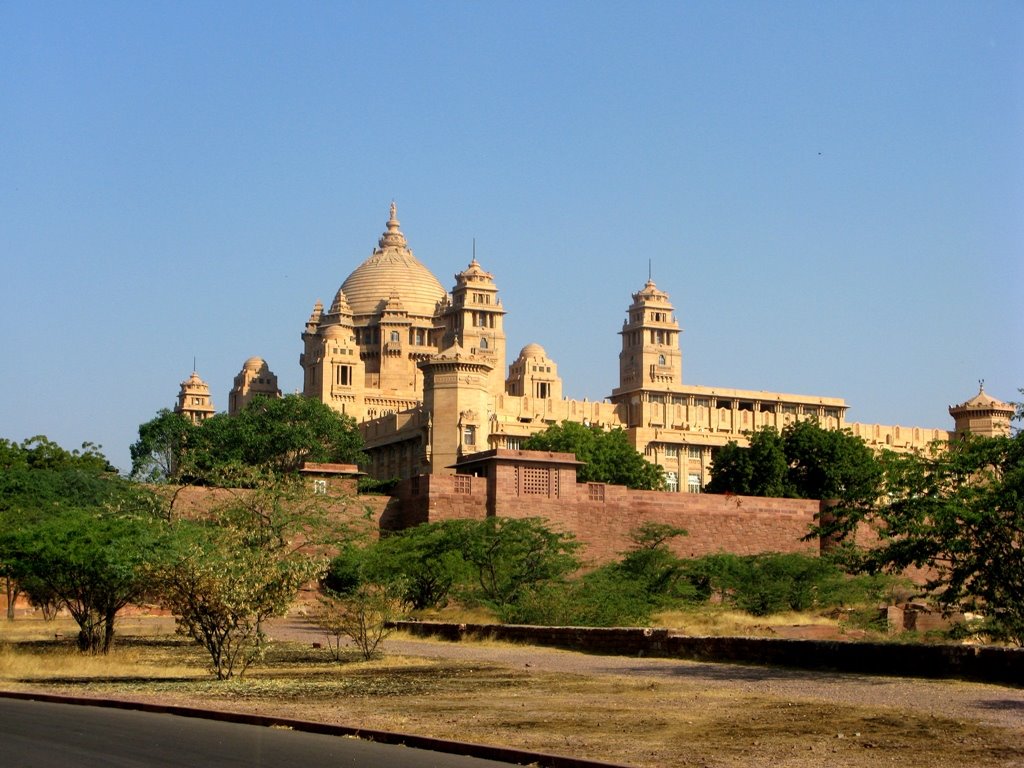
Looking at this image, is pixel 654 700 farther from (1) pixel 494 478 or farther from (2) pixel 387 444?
(2) pixel 387 444

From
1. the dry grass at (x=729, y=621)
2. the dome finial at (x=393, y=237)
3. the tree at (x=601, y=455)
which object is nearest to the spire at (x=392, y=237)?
the dome finial at (x=393, y=237)

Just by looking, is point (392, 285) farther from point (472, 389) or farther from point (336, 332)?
point (472, 389)

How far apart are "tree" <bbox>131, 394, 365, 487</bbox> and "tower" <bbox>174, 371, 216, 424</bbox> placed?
29.8 metres

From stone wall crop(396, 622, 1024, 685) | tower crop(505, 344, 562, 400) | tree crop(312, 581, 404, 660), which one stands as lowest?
stone wall crop(396, 622, 1024, 685)

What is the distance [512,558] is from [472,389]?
38704 mm

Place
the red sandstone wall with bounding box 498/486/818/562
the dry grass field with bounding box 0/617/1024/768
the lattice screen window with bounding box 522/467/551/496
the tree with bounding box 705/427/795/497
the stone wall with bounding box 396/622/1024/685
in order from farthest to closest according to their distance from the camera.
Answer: the tree with bounding box 705/427/795/497 < the red sandstone wall with bounding box 498/486/818/562 < the lattice screen window with bounding box 522/467/551/496 < the stone wall with bounding box 396/622/1024/685 < the dry grass field with bounding box 0/617/1024/768

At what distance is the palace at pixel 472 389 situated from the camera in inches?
3295

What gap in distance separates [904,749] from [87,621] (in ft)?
61.6

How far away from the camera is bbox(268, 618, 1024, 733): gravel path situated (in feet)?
56.4

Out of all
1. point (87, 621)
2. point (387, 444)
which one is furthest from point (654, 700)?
point (387, 444)

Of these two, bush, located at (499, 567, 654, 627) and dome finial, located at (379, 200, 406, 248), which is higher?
dome finial, located at (379, 200, 406, 248)

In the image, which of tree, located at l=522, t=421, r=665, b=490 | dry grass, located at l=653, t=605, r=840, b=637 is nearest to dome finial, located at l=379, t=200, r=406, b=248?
tree, located at l=522, t=421, r=665, b=490

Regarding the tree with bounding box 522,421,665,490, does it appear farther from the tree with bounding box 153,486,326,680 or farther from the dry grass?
the tree with bounding box 153,486,326,680

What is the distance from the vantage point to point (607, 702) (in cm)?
1858
